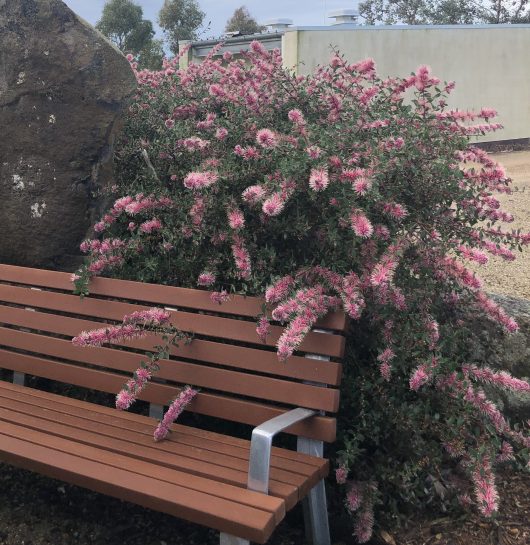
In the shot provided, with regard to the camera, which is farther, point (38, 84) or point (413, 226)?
point (38, 84)

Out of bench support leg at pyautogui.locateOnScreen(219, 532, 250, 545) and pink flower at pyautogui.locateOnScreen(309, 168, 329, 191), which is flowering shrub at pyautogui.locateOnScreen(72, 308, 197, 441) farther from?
pink flower at pyautogui.locateOnScreen(309, 168, 329, 191)

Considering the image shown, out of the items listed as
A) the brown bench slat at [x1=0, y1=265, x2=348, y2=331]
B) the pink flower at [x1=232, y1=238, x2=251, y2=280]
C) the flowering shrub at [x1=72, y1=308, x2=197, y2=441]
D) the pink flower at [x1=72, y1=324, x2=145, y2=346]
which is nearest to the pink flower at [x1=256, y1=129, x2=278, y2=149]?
the pink flower at [x1=232, y1=238, x2=251, y2=280]

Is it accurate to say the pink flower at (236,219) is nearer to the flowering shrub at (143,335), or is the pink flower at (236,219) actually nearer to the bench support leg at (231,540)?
the flowering shrub at (143,335)

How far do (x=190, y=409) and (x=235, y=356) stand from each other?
30 centimetres

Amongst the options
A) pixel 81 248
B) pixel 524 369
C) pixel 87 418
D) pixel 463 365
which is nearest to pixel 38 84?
pixel 81 248

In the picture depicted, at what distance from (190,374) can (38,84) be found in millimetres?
1837

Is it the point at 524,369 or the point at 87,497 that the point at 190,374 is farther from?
the point at 524,369

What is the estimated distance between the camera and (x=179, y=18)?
1412 inches

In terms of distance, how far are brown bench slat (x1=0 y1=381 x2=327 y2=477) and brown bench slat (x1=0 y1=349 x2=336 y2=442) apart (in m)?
0.08

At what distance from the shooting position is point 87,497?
10.2 feet

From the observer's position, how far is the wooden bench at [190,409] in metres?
2.22

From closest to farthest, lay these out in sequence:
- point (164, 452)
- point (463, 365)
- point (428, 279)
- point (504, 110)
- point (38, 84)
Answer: point (164, 452) → point (463, 365) → point (428, 279) → point (38, 84) → point (504, 110)

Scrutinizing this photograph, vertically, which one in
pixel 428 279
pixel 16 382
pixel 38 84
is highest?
pixel 38 84

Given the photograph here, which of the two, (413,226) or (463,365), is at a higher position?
(413,226)
